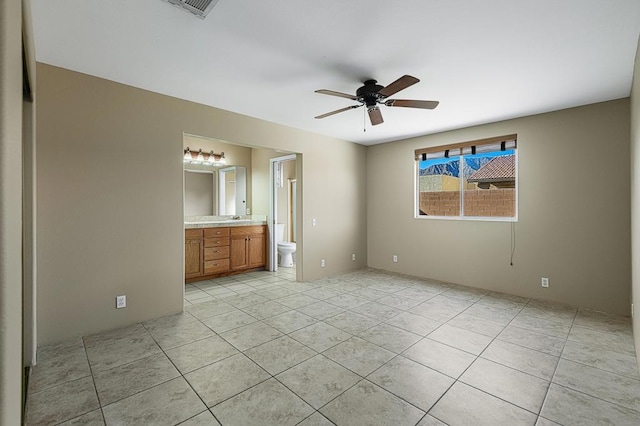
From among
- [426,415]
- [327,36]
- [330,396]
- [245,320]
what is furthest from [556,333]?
[327,36]

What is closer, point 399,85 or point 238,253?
point 399,85

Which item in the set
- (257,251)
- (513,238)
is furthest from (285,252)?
(513,238)

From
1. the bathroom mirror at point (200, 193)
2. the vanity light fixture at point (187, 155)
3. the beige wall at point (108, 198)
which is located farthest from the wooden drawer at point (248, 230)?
the beige wall at point (108, 198)

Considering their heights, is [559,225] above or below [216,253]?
above

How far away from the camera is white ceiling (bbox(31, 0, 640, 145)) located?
1868mm

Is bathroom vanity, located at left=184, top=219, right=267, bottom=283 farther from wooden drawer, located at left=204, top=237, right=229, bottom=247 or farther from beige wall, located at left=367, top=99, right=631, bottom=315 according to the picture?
beige wall, located at left=367, top=99, right=631, bottom=315

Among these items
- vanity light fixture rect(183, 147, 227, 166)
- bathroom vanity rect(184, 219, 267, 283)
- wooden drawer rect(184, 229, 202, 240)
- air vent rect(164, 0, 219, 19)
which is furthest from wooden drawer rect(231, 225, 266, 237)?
air vent rect(164, 0, 219, 19)

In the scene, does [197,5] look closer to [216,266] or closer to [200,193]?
[216,266]

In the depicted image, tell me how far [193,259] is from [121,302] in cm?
173

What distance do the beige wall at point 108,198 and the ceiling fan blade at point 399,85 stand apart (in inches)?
82.5

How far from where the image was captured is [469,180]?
458 cm

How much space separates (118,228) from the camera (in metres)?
2.95

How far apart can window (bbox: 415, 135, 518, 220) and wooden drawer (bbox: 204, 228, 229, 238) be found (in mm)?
3391

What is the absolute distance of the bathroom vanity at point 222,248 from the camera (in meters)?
4.66
